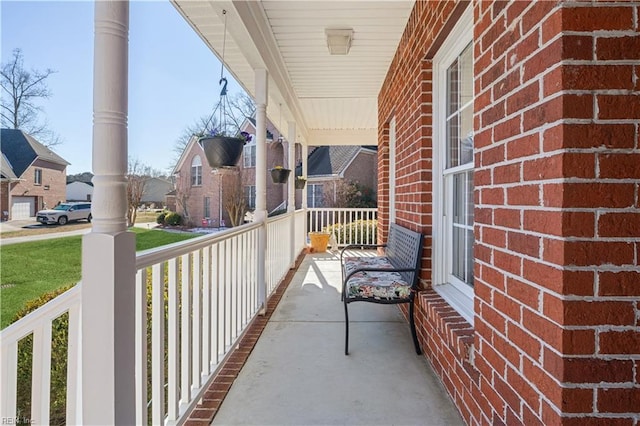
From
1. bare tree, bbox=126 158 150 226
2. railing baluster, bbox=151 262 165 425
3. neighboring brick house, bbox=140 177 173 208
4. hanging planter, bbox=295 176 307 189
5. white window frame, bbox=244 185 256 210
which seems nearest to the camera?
railing baluster, bbox=151 262 165 425

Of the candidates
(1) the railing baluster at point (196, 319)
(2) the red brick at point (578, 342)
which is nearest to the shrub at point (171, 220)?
(1) the railing baluster at point (196, 319)

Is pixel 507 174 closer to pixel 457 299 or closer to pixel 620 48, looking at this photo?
pixel 620 48

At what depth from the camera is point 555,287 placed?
3.53 ft

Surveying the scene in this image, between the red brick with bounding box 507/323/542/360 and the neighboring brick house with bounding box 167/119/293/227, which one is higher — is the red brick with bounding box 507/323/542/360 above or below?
below

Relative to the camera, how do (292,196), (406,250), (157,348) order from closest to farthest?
(157,348)
(406,250)
(292,196)

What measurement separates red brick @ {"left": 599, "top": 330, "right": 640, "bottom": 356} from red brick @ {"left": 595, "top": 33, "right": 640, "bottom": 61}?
777 mm

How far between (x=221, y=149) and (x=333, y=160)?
15206mm

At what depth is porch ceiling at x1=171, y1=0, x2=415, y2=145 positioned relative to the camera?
2.81 metres

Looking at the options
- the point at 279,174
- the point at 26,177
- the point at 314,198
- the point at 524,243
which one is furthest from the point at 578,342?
the point at 314,198

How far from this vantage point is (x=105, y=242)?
1189 mm

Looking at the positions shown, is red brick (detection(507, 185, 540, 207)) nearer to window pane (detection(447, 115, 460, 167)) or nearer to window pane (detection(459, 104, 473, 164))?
window pane (detection(459, 104, 473, 164))

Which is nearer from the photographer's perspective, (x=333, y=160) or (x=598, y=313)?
(x=598, y=313)

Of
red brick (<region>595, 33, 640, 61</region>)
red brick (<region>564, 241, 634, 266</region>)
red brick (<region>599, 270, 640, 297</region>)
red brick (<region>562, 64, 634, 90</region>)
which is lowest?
red brick (<region>599, 270, 640, 297</region>)

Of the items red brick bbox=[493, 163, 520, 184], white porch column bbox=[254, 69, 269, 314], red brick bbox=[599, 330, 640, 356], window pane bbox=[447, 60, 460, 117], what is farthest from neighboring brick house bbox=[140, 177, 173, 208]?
red brick bbox=[599, 330, 640, 356]
